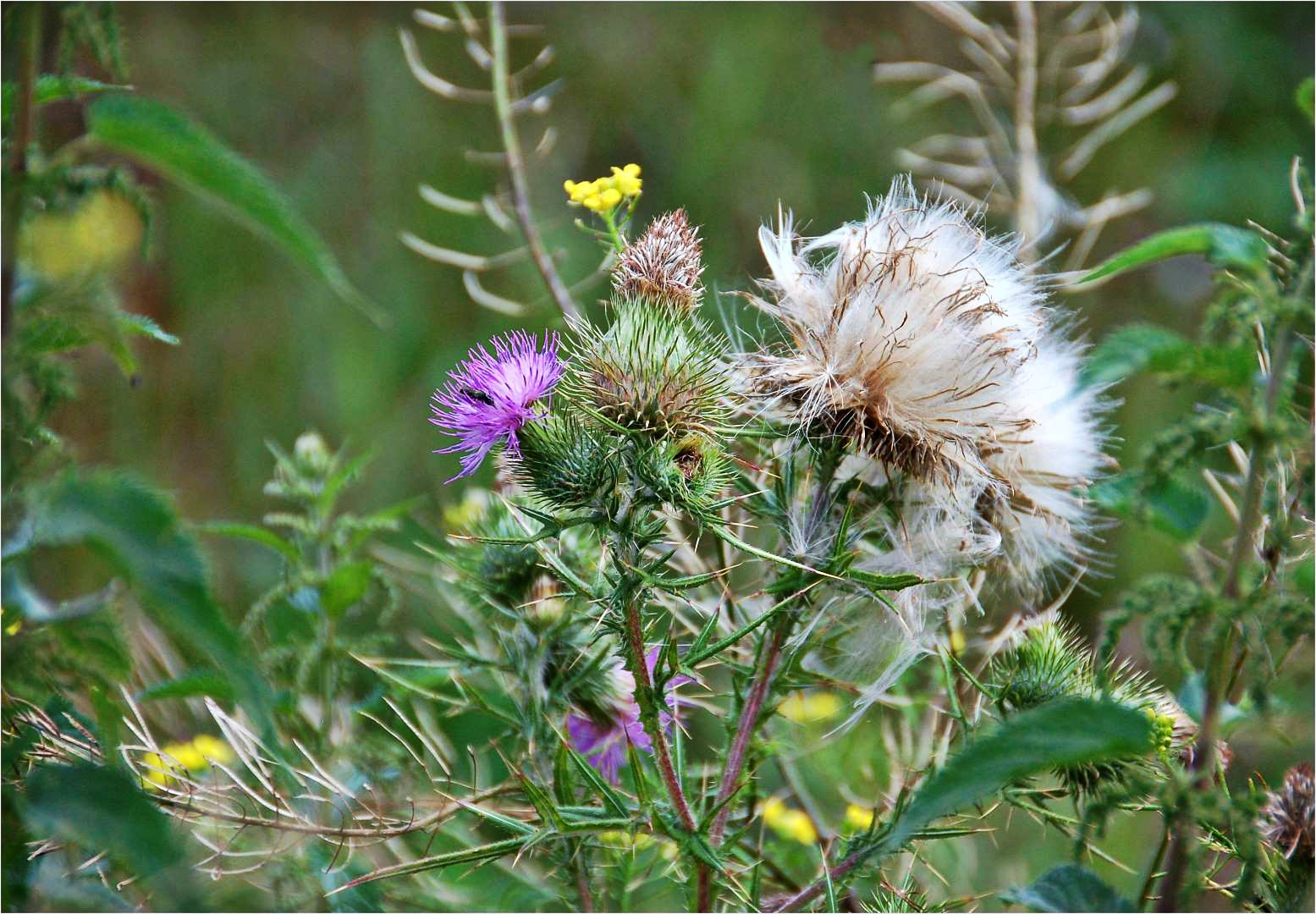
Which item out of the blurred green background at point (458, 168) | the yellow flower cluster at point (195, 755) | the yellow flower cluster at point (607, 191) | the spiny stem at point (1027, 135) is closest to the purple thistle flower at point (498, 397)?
the yellow flower cluster at point (607, 191)

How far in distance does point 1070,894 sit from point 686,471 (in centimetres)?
34

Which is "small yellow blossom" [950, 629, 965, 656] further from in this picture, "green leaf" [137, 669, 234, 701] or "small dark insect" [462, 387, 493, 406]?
"green leaf" [137, 669, 234, 701]

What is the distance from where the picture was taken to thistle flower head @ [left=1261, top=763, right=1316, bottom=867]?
69cm

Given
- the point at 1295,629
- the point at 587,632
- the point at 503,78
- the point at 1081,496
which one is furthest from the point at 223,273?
the point at 1295,629

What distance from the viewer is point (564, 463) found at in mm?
714

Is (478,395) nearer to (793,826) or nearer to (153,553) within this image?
(153,553)

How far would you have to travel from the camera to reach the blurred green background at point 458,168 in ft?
8.02

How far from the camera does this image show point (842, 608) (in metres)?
0.81

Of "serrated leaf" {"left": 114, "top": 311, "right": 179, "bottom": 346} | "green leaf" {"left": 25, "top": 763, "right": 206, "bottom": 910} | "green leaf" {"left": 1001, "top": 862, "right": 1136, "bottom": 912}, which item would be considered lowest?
"green leaf" {"left": 1001, "top": 862, "right": 1136, "bottom": 912}

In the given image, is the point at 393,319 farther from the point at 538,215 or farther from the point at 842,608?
the point at 842,608

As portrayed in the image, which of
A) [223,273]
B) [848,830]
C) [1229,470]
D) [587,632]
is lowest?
[1229,470]

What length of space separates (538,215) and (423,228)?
12.4 inches

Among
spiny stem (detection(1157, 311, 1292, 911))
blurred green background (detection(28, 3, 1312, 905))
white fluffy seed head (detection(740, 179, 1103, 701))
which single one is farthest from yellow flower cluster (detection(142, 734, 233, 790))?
blurred green background (detection(28, 3, 1312, 905))

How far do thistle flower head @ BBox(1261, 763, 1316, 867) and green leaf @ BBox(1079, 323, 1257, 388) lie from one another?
305 millimetres
